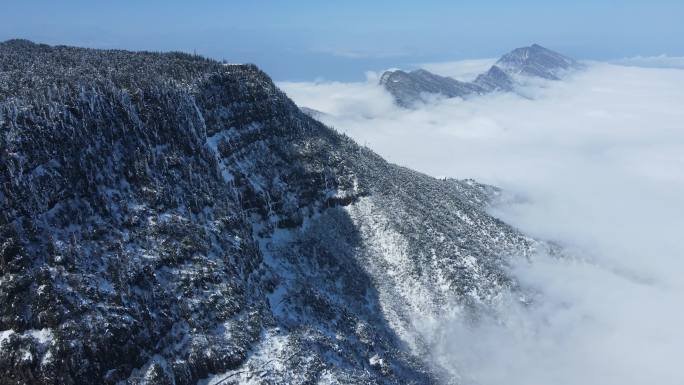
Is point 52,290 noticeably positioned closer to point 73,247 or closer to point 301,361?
point 73,247

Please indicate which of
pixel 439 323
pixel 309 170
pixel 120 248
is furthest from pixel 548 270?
pixel 120 248

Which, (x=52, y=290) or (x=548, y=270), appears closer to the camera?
(x=52, y=290)

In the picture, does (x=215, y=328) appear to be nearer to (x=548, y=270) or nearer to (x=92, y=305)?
(x=92, y=305)

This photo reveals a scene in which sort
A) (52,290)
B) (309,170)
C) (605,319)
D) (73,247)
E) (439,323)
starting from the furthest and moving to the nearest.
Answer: (605,319), (309,170), (439,323), (73,247), (52,290)

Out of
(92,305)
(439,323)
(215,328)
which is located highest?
(92,305)

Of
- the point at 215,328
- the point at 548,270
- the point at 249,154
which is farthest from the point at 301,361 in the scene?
the point at 548,270

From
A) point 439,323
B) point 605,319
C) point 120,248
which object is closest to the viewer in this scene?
point 120,248

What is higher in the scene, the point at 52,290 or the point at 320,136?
the point at 320,136
